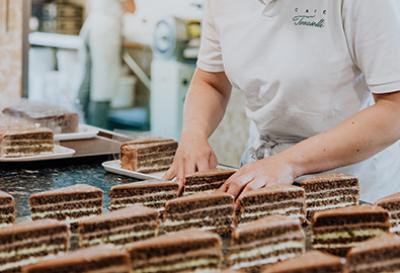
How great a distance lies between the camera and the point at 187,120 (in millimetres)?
2936

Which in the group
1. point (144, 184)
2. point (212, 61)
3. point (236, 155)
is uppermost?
point (212, 61)

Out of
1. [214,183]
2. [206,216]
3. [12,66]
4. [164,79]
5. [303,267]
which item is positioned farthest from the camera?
[164,79]

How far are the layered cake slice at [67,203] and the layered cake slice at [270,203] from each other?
1.32 feet

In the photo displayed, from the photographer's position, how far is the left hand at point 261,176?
7.29 feet

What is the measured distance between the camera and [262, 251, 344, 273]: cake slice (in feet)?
5.31

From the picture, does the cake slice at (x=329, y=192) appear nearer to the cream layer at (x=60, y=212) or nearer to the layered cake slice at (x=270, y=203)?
the layered cake slice at (x=270, y=203)

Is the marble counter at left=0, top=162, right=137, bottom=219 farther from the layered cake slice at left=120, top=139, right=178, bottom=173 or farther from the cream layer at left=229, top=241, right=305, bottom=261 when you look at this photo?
the cream layer at left=229, top=241, right=305, bottom=261

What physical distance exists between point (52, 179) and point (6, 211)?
0.65 m

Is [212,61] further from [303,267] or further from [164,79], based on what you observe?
[164,79]

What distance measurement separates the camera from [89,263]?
63.3 inches

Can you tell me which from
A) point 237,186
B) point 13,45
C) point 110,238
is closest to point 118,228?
point 110,238

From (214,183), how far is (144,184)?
270 millimetres

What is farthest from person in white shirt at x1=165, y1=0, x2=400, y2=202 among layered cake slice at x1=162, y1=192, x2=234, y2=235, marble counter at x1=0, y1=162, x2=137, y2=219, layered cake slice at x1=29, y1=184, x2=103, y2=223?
layered cake slice at x1=29, y1=184, x2=103, y2=223

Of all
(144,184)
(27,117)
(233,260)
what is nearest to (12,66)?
(27,117)
